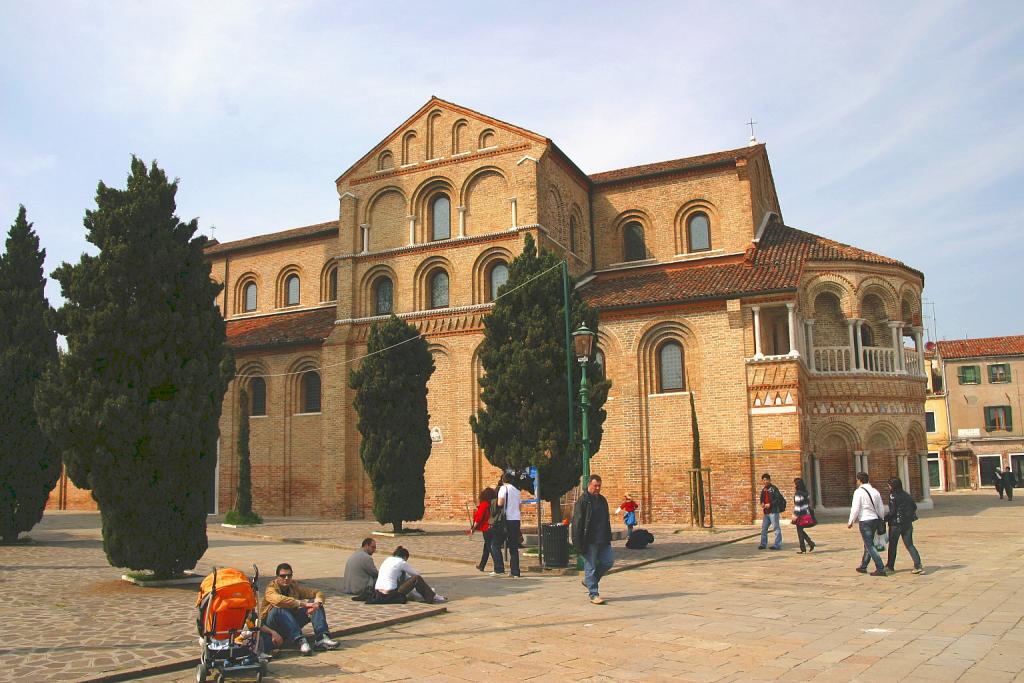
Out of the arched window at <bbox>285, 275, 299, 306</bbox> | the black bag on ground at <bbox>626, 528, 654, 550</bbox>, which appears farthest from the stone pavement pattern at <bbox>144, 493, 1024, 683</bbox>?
the arched window at <bbox>285, 275, 299, 306</bbox>

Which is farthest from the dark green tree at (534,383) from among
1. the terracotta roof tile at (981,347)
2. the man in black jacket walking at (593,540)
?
the terracotta roof tile at (981,347)

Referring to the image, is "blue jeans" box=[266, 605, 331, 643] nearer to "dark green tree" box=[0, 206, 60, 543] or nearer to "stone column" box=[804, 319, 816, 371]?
"dark green tree" box=[0, 206, 60, 543]

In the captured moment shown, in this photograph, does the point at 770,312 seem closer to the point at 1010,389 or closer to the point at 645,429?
the point at 645,429

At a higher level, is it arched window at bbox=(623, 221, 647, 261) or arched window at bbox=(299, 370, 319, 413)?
arched window at bbox=(623, 221, 647, 261)

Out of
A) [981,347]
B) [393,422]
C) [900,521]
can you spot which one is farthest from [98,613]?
[981,347]

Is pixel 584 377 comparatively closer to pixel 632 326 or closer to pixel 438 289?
pixel 632 326

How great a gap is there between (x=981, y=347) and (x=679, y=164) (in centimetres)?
3408

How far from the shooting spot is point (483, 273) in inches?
1053

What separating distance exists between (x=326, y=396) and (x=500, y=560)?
50.1ft

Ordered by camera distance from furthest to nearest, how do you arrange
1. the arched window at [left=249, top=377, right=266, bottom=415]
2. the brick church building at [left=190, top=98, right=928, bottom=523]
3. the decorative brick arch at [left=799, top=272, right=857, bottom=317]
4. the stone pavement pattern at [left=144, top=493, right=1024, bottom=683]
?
the arched window at [left=249, top=377, right=266, bottom=415]
the decorative brick arch at [left=799, top=272, right=857, bottom=317]
the brick church building at [left=190, top=98, right=928, bottom=523]
the stone pavement pattern at [left=144, top=493, right=1024, bottom=683]

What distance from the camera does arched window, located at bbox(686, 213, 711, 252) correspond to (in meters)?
28.6

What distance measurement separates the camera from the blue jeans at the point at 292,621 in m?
8.70

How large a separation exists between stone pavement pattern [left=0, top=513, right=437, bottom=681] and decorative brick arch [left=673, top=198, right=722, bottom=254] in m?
17.2

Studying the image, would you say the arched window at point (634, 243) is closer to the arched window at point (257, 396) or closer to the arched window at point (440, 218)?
the arched window at point (440, 218)
